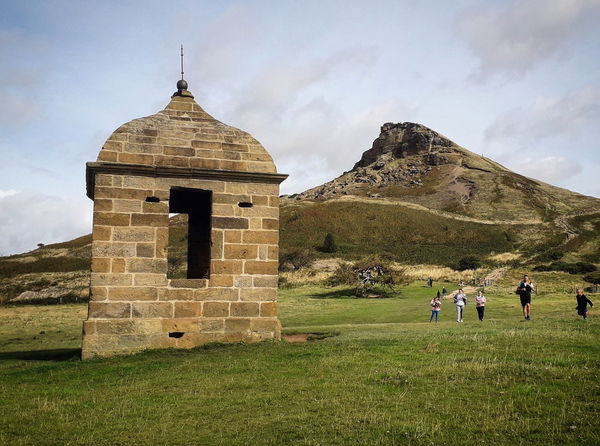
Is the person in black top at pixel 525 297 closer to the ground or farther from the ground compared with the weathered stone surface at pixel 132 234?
closer to the ground

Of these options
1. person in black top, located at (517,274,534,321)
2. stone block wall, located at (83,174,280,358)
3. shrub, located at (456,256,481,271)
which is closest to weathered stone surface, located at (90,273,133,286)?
stone block wall, located at (83,174,280,358)

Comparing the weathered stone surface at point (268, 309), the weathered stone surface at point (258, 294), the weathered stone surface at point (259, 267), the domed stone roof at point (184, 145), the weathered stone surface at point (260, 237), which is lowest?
the weathered stone surface at point (268, 309)

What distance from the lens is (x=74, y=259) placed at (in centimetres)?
5706

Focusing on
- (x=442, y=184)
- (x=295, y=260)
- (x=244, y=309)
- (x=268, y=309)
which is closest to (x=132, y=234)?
(x=244, y=309)

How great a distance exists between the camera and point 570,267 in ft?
151

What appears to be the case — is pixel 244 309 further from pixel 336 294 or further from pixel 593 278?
pixel 593 278

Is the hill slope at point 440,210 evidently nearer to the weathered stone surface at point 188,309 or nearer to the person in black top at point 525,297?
the person in black top at point 525,297

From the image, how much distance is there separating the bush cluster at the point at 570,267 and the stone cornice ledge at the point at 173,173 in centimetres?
3779

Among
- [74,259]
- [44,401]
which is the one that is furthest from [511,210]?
[44,401]

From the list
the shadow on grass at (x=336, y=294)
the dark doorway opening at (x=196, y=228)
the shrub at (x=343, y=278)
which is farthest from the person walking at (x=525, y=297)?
the shrub at (x=343, y=278)

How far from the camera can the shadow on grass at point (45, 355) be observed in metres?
12.4

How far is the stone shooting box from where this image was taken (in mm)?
12375

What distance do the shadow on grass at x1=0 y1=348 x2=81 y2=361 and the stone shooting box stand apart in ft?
2.53

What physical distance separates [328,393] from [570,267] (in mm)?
43605
